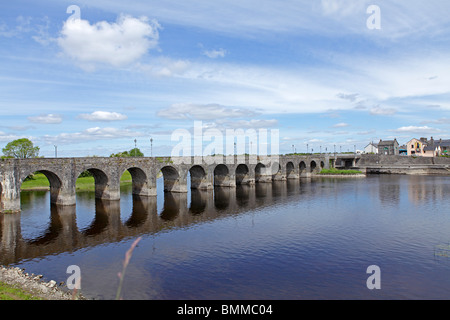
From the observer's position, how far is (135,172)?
64312 millimetres

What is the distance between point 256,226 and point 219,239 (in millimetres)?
7160

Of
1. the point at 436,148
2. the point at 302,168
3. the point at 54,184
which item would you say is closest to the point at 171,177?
the point at 54,184

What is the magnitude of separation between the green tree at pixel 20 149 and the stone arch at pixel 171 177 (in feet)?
179

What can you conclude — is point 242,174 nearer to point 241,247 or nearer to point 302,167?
point 302,167

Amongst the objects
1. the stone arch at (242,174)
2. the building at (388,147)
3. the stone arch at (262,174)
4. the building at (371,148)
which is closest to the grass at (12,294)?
the stone arch at (242,174)

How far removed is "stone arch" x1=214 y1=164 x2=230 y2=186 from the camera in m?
80.8

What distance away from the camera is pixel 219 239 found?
3494 cm

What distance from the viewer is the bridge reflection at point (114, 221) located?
108ft

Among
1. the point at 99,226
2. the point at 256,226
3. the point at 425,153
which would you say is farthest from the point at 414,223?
the point at 425,153

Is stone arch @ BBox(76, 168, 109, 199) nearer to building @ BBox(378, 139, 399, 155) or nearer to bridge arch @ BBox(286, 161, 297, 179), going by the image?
bridge arch @ BBox(286, 161, 297, 179)

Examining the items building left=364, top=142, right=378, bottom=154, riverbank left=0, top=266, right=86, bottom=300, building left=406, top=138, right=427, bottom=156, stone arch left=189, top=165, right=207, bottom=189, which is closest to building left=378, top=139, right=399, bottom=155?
building left=364, top=142, right=378, bottom=154

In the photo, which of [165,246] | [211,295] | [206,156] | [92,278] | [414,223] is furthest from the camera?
[206,156]
